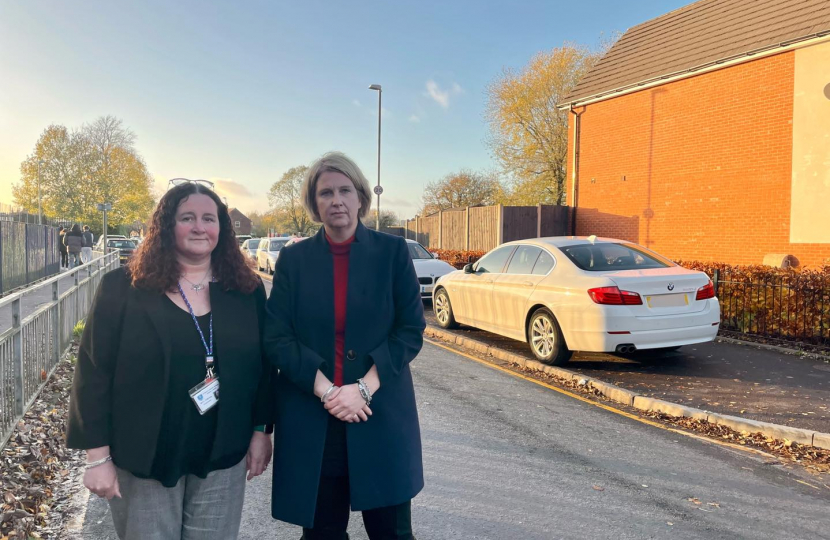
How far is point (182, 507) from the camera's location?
213 cm

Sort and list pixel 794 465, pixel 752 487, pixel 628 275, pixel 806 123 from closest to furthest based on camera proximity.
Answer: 1. pixel 752 487
2. pixel 794 465
3. pixel 628 275
4. pixel 806 123

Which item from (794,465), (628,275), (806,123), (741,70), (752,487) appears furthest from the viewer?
(741,70)

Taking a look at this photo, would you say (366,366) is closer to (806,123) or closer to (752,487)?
(752,487)

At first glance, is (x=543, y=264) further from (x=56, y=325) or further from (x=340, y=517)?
(x=340, y=517)

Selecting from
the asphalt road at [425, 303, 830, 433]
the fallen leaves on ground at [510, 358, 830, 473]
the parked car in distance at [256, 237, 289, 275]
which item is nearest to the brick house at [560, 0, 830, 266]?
the asphalt road at [425, 303, 830, 433]

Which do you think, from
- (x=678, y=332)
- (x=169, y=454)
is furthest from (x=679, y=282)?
(x=169, y=454)

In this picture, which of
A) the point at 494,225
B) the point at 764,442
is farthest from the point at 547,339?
the point at 494,225

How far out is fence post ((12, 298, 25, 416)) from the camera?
4.85 meters

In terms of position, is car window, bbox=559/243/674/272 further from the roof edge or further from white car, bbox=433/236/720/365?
the roof edge

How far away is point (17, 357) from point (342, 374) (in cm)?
408

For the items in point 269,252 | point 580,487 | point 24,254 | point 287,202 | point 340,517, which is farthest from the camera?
point 287,202

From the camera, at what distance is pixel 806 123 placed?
1252 cm

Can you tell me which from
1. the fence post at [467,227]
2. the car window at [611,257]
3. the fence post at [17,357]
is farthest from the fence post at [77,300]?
the fence post at [467,227]

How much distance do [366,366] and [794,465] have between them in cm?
406
